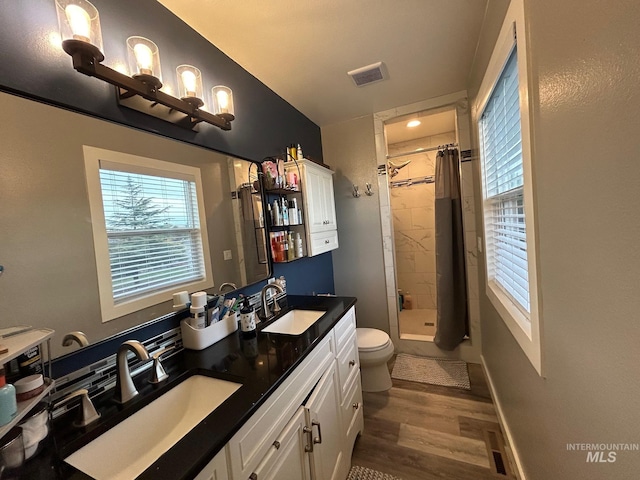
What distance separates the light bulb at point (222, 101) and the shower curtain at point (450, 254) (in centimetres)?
200

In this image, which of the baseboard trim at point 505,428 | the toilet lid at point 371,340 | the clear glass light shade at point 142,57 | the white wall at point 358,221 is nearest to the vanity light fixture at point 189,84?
the clear glass light shade at point 142,57

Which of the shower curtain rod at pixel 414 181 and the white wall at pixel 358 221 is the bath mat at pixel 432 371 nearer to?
the white wall at pixel 358 221

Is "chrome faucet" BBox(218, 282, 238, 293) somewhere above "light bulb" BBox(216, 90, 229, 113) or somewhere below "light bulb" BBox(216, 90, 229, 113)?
below

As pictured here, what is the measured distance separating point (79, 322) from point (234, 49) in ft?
5.39

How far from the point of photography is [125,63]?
1.09m

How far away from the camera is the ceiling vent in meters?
1.86

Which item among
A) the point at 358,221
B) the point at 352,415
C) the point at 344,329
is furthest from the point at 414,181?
the point at 352,415

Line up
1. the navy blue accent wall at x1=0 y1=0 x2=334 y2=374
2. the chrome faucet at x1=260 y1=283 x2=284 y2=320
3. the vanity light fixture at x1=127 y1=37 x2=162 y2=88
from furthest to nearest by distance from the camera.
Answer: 1. the chrome faucet at x1=260 y1=283 x2=284 y2=320
2. the vanity light fixture at x1=127 y1=37 x2=162 y2=88
3. the navy blue accent wall at x1=0 y1=0 x2=334 y2=374

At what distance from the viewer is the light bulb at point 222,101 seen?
4.70 feet

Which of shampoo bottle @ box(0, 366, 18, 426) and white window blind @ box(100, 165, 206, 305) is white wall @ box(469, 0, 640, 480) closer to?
shampoo bottle @ box(0, 366, 18, 426)

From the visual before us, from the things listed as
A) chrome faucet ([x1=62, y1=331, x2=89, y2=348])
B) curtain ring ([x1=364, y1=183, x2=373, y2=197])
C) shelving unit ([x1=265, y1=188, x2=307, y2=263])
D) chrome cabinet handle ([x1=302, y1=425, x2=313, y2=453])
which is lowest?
chrome cabinet handle ([x1=302, y1=425, x2=313, y2=453])

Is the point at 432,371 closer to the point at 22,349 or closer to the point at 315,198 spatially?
the point at 315,198
